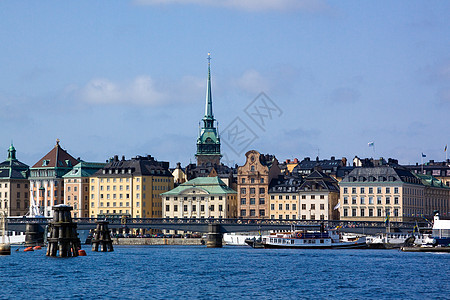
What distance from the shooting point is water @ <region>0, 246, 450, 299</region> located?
98.6 m

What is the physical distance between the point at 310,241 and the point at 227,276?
65.7 metres

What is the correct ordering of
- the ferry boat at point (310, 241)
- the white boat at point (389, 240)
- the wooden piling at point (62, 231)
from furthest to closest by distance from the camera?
the white boat at point (389, 240)
the ferry boat at point (310, 241)
the wooden piling at point (62, 231)

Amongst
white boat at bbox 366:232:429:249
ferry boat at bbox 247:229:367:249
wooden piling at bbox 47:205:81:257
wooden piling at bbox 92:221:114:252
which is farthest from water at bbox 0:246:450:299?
white boat at bbox 366:232:429:249

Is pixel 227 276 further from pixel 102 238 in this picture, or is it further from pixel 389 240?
pixel 389 240

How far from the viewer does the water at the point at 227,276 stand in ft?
323

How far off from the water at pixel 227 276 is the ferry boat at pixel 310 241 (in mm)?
21878

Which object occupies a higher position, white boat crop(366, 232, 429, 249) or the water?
white boat crop(366, 232, 429, 249)

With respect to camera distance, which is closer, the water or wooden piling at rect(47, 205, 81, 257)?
the water

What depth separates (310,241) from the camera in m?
180

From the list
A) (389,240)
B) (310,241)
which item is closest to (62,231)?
(310,241)

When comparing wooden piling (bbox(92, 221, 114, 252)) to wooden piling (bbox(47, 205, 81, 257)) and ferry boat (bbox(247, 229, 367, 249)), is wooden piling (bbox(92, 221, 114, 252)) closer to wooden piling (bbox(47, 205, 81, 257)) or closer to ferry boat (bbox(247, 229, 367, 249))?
wooden piling (bbox(47, 205, 81, 257))

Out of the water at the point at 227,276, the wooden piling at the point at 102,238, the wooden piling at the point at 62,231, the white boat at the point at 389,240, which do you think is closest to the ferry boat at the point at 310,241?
the white boat at the point at 389,240

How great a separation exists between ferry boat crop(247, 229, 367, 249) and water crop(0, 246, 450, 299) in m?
21.9

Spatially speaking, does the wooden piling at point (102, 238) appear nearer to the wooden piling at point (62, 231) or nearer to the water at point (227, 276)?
the water at point (227, 276)
